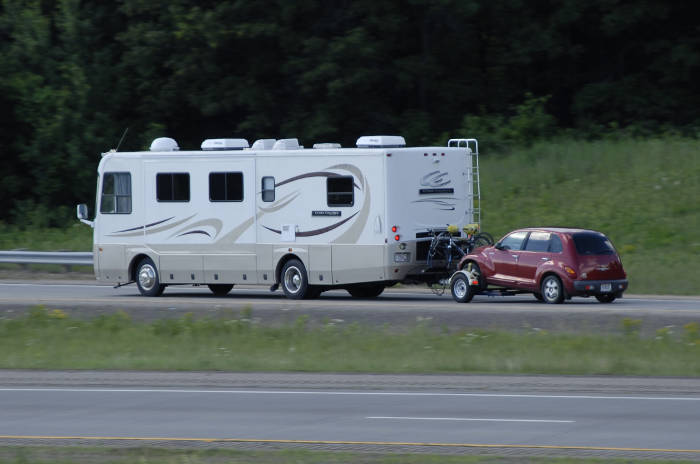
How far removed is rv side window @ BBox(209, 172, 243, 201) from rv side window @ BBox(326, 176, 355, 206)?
7.42 ft

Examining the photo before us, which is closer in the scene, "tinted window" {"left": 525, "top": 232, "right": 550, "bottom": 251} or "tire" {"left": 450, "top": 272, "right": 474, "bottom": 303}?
"tinted window" {"left": 525, "top": 232, "right": 550, "bottom": 251}

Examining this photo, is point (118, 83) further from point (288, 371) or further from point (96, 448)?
point (96, 448)

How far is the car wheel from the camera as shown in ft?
73.8

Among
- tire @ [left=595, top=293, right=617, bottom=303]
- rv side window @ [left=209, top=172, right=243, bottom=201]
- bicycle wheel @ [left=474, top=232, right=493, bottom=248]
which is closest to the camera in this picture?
tire @ [left=595, top=293, right=617, bottom=303]

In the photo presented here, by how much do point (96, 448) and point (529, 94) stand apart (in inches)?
1300

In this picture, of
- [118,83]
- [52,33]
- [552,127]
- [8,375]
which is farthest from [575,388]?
[52,33]

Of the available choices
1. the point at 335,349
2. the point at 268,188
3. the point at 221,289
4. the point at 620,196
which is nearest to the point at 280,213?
the point at 268,188

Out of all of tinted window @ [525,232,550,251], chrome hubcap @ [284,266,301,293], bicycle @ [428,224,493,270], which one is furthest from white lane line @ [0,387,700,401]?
chrome hubcap @ [284,266,301,293]

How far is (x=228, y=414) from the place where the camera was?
12.6m

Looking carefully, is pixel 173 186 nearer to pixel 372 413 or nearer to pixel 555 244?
pixel 555 244

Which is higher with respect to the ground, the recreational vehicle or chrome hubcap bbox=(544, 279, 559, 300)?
the recreational vehicle

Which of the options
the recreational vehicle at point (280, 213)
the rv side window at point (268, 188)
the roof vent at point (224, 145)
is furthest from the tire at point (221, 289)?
the roof vent at point (224, 145)

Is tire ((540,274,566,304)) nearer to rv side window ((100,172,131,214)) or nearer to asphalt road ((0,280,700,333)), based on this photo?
asphalt road ((0,280,700,333))

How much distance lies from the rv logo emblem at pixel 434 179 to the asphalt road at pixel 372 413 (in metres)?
9.41
